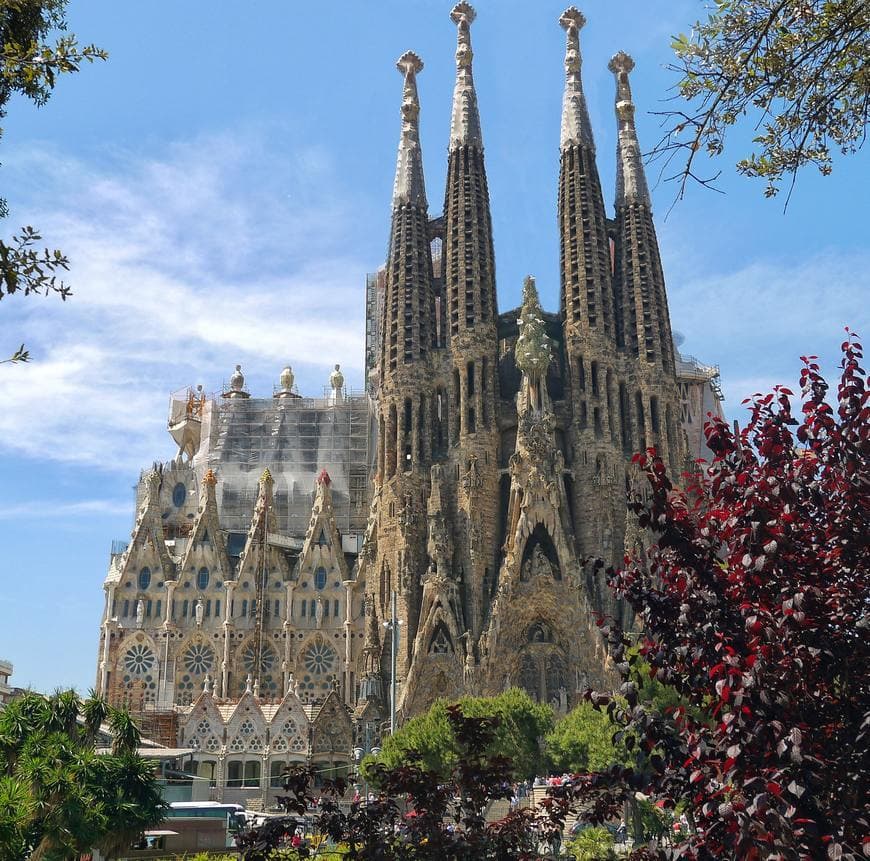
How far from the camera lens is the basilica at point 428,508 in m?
52.1

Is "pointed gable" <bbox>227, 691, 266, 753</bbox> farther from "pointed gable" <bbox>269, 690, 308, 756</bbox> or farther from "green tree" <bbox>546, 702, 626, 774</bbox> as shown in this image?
"green tree" <bbox>546, 702, 626, 774</bbox>

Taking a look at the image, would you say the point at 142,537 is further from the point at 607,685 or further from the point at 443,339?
the point at 607,685

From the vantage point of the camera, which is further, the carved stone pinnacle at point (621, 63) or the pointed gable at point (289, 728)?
the carved stone pinnacle at point (621, 63)

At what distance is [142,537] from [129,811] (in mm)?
44087

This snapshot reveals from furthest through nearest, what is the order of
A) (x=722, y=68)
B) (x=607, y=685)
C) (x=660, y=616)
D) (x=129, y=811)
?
(x=607, y=685)
(x=129, y=811)
(x=660, y=616)
(x=722, y=68)

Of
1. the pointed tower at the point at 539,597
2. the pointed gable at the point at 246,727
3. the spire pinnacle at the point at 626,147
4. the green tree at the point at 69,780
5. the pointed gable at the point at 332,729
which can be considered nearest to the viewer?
the green tree at the point at 69,780

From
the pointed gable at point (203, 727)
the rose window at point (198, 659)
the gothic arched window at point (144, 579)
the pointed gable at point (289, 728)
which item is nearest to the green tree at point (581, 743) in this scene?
the pointed gable at point (289, 728)

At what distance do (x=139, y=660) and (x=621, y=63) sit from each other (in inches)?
1821

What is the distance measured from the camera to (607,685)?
49781 mm

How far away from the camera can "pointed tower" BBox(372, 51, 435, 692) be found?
5472 cm

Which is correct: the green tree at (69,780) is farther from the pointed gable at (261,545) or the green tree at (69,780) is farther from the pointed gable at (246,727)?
the pointed gable at (261,545)

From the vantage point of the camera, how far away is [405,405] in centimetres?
5838

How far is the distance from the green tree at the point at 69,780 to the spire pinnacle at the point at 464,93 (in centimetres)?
4833

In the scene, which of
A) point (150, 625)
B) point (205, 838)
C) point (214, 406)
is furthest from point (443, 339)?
point (205, 838)
